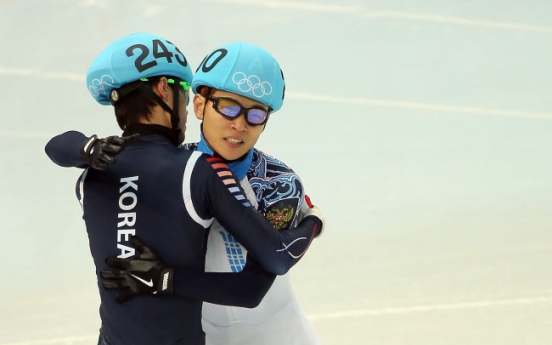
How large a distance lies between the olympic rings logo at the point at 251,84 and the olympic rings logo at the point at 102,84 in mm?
384

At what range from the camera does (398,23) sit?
828 cm

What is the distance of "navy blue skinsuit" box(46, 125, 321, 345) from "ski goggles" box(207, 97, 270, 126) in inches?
7.1

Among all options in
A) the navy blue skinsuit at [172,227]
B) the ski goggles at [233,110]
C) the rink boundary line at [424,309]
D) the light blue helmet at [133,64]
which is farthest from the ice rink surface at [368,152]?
the light blue helmet at [133,64]

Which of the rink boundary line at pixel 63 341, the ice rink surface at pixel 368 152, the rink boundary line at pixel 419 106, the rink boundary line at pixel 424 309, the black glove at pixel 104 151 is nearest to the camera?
the black glove at pixel 104 151

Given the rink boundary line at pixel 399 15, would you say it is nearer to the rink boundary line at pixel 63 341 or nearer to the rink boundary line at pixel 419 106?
the rink boundary line at pixel 419 106

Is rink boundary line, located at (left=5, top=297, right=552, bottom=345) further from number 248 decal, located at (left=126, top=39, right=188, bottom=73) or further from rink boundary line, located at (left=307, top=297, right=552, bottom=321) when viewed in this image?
number 248 decal, located at (left=126, top=39, right=188, bottom=73)

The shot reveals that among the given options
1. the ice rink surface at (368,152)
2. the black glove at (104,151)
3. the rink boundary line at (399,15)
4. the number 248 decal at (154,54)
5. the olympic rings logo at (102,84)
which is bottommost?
the ice rink surface at (368,152)

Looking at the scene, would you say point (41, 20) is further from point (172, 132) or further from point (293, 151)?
point (172, 132)

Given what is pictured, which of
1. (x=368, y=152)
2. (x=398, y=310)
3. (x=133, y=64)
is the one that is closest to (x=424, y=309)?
(x=398, y=310)

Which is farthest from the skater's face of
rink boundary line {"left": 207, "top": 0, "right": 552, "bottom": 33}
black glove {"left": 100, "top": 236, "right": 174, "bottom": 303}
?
rink boundary line {"left": 207, "top": 0, "right": 552, "bottom": 33}

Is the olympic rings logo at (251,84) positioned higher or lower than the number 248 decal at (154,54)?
lower

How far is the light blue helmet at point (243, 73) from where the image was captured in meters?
2.57

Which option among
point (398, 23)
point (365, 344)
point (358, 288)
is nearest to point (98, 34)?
point (398, 23)

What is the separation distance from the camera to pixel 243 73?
2572 mm
